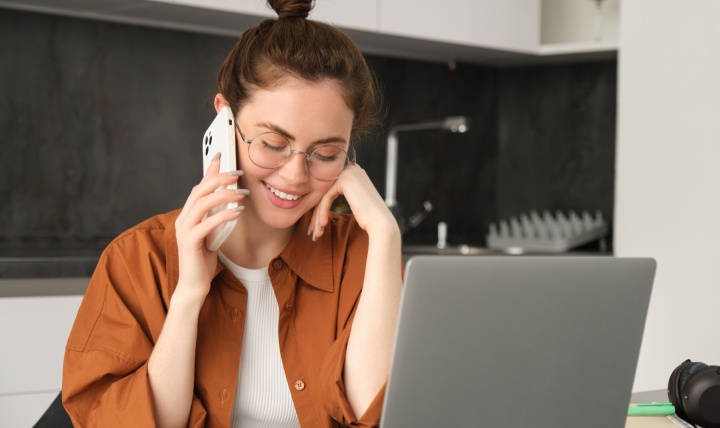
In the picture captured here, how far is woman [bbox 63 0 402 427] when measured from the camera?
125cm

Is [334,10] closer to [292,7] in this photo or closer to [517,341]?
[292,7]

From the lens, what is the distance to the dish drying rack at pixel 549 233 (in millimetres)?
3140

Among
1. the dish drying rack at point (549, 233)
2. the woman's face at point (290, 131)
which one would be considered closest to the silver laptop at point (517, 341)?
the woman's face at point (290, 131)

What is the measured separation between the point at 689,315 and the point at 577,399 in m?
1.79

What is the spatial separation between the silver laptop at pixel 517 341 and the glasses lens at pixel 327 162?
553 millimetres

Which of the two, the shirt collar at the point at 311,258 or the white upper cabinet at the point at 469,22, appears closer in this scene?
the shirt collar at the point at 311,258

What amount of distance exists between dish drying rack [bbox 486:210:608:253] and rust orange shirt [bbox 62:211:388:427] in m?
1.70

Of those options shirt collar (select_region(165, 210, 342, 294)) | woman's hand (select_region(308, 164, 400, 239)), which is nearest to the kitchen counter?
shirt collar (select_region(165, 210, 342, 294))

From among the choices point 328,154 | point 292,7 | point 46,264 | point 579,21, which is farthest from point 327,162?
point 579,21

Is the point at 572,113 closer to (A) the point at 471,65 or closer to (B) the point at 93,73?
(A) the point at 471,65

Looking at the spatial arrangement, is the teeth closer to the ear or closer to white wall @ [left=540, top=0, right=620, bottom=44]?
the ear

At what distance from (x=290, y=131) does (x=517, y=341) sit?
568 mm

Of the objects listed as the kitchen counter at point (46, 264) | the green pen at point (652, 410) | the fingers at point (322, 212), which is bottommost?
the green pen at point (652, 410)

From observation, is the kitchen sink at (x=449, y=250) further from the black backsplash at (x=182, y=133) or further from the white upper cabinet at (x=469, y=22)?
the white upper cabinet at (x=469, y=22)
